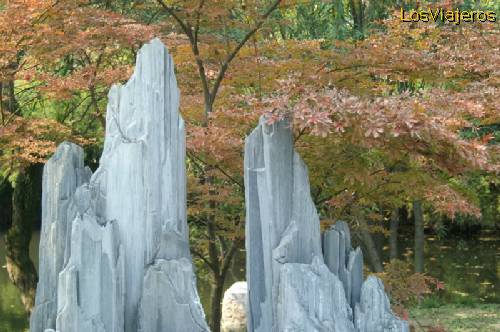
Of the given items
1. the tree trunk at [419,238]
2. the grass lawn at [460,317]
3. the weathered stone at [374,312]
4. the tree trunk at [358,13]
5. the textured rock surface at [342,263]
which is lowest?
the grass lawn at [460,317]

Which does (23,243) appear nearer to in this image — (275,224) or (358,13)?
(275,224)

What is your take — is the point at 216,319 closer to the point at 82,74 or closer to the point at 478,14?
the point at 82,74

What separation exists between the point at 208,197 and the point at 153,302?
7.64 feet

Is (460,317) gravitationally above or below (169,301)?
below

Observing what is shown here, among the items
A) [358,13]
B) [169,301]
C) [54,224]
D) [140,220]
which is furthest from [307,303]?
[358,13]

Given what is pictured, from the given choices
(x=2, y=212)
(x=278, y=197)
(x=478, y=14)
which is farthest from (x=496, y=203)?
(x=278, y=197)

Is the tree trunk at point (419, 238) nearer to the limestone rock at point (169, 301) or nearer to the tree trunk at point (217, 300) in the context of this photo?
the tree trunk at point (217, 300)

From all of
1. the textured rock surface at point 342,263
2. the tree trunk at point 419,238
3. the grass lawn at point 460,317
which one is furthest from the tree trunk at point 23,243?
the tree trunk at point 419,238

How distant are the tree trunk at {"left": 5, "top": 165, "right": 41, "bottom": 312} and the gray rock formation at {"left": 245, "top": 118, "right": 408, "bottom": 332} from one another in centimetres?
593

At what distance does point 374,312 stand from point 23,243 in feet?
22.3

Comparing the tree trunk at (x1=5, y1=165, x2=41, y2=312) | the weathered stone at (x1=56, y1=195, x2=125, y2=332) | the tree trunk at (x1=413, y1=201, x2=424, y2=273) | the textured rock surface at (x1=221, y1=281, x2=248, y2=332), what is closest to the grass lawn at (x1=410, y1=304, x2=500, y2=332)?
the tree trunk at (x1=413, y1=201, x2=424, y2=273)

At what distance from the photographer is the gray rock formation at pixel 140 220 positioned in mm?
4234

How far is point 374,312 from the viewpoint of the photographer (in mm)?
4480

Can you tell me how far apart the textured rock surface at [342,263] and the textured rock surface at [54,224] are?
1.71 meters
